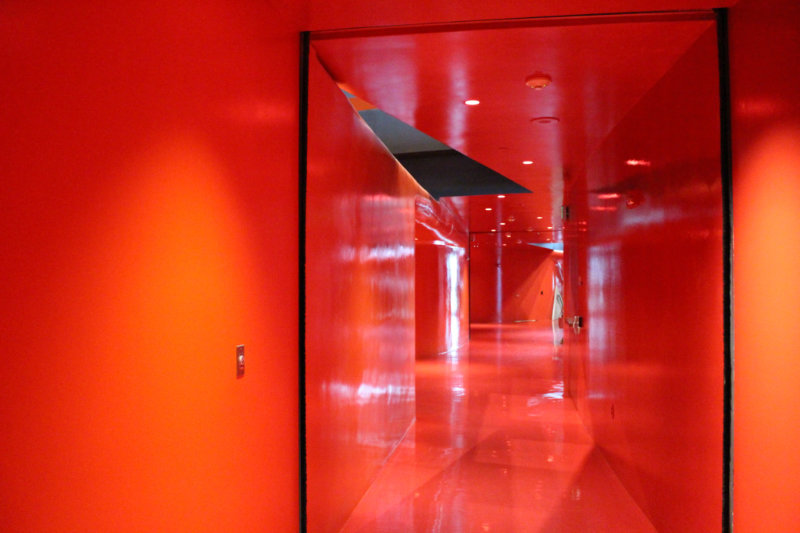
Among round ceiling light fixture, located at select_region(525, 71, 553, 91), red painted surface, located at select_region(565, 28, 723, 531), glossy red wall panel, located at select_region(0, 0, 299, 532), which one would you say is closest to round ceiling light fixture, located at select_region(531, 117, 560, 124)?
red painted surface, located at select_region(565, 28, 723, 531)

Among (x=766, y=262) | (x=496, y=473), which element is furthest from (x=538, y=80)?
(x=496, y=473)

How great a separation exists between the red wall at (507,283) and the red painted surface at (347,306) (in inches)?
670

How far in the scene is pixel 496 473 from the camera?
199 inches

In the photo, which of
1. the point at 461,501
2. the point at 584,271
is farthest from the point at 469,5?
the point at 584,271

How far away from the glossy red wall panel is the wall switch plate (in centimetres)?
3

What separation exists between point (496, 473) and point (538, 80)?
3.27m

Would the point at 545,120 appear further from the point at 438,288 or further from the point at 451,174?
the point at 438,288

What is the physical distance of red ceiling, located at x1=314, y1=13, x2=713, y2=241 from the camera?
10.1ft

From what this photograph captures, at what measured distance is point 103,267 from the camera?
155cm

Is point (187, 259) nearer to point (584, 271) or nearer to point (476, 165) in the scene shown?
point (584, 271)

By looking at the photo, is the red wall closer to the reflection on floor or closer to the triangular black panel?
the triangular black panel

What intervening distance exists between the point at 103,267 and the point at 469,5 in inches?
82.5

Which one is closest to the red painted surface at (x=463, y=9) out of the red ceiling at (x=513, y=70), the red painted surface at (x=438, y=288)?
the red ceiling at (x=513, y=70)

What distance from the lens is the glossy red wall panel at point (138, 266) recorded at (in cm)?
131
